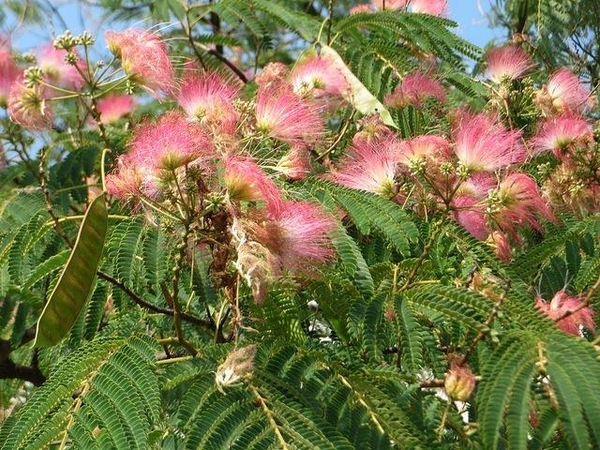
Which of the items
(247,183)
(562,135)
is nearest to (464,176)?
(247,183)

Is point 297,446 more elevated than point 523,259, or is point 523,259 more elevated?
point 523,259

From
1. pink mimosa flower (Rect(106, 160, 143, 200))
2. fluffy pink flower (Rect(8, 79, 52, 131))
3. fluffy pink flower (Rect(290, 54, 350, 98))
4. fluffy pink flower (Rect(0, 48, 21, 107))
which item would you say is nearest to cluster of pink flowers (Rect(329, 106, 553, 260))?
fluffy pink flower (Rect(290, 54, 350, 98))

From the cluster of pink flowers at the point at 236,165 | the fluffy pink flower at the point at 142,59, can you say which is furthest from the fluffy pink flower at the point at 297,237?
the fluffy pink flower at the point at 142,59

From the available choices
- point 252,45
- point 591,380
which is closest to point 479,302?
point 591,380

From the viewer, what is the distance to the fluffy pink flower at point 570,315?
81.2 inches

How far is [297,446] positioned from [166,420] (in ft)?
1.91

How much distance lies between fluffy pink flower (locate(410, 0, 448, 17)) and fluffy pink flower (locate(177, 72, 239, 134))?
142cm

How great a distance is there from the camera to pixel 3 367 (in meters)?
3.14

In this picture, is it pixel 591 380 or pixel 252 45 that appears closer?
pixel 591 380

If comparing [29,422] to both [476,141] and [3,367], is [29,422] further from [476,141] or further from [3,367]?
[3,367]

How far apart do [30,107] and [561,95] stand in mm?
1817

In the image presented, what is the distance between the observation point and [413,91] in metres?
3.25

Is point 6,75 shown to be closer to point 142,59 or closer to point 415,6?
point 142,59

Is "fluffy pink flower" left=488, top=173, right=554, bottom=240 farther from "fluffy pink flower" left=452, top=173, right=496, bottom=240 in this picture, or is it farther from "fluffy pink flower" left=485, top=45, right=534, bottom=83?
"fluffy pink flower" left=485, top=45, right=534, bottom=83
